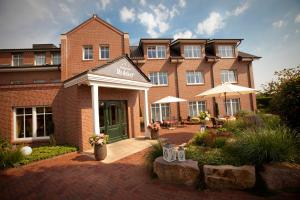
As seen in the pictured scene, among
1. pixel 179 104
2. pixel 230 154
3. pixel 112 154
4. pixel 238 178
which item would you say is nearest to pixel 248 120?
pixel 230 154

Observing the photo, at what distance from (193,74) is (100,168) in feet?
55.8

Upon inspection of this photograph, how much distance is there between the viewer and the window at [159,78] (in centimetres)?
1953

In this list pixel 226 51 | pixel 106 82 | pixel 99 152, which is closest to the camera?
pixel 99 152

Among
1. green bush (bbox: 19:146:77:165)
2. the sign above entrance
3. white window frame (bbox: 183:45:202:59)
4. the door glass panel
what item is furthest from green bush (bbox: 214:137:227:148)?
white window frame (bbox: 183:45:202:59)

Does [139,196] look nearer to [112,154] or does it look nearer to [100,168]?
[100,168]

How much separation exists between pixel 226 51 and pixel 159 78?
9.71 metres

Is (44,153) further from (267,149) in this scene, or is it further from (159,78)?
(159,78)

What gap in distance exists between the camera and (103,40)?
17.0 meters

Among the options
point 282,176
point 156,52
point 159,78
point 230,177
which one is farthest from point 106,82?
point 156,52

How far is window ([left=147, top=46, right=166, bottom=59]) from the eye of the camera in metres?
19.8

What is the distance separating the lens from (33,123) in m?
10.6

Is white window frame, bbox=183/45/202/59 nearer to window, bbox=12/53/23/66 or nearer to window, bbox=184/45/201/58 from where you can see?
window, bbox=184/45/201/58

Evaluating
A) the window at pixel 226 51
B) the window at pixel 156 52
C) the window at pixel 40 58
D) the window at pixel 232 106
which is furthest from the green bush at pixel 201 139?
the window at pixel 40 58

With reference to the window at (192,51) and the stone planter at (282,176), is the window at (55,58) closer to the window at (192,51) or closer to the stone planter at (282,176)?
the window at (192,51)
